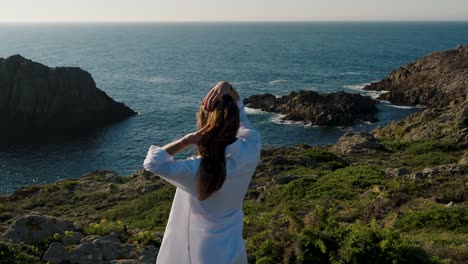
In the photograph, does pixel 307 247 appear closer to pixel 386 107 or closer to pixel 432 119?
pixel 432 119

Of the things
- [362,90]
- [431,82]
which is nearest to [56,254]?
[431,82]

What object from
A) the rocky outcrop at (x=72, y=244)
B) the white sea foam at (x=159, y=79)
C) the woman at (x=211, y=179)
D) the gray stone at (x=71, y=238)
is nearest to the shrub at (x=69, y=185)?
the rocky outcrop at (x=72, y=244)

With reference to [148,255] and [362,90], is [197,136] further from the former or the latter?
[362,90]

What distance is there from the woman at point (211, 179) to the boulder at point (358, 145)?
32250 mm

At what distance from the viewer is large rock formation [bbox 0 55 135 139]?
68.6 meters

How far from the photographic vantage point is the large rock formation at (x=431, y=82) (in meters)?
76.3

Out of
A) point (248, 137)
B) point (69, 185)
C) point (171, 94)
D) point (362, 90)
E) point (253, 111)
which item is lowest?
point (253, 111)

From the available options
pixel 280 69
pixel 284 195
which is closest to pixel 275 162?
pixel 284 195

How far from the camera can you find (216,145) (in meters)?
3.78

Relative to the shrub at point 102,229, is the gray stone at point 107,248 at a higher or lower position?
higher

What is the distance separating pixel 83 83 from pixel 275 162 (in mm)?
53691

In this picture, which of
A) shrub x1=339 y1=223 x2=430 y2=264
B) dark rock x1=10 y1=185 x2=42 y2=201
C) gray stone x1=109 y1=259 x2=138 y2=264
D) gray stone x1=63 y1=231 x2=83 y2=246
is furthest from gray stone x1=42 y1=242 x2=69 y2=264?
dark rock x1=10 y1=185 x2=42 y2=201

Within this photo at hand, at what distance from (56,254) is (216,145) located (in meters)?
5.35

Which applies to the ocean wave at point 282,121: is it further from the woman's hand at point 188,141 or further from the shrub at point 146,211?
the woman's hand at point 188,141
